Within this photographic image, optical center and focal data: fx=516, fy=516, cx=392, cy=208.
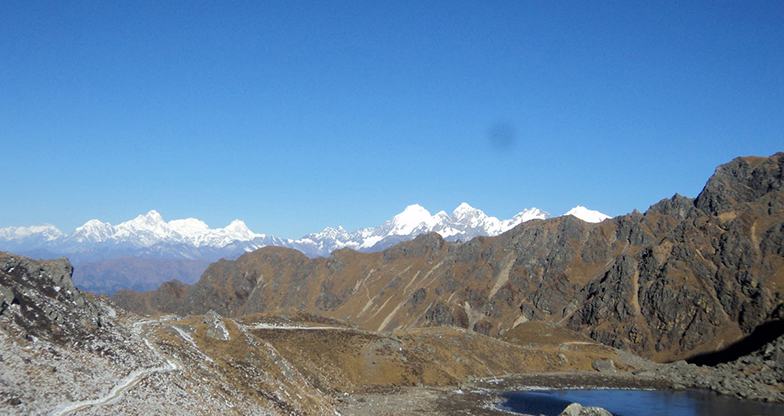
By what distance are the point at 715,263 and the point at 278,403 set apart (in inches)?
6483

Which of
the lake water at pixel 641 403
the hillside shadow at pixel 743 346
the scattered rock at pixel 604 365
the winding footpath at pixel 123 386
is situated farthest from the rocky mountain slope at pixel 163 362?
the hillside shadow at pixel 743 346

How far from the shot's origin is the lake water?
78.9m

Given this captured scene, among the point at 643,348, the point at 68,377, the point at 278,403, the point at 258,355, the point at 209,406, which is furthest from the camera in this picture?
the point at 643,348

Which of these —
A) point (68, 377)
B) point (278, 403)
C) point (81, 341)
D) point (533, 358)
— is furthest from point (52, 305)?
point (533, 358)

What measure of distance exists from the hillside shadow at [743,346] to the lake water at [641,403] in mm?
45540

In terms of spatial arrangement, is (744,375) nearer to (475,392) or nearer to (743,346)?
(743,346)

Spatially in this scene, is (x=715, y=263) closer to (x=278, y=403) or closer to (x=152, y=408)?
(x=278, y=403)

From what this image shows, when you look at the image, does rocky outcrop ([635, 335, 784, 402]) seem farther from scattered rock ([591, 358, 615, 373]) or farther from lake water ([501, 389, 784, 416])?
scattered rock ([591, 358, 615, 373])

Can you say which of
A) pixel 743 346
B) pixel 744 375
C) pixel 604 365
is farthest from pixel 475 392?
pixel 743 346

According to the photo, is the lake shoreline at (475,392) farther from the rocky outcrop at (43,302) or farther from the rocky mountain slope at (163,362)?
the rocky outcrop at (43,302)

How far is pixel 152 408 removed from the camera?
34969 millimetres

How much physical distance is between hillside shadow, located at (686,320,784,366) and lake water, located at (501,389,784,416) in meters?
45.5

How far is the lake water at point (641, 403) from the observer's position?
78.9 meters

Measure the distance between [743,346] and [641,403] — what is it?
236 ft
